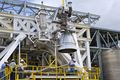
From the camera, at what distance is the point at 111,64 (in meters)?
26.6

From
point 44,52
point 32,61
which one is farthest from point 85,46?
point 32,61

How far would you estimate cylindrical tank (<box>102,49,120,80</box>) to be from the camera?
2589 centimetres

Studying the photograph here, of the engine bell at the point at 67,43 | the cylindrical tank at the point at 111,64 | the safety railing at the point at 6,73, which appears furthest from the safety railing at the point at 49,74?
the cylindrical tank at the point at 111,64

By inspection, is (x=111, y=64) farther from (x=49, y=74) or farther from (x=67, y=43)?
(x=67, y=43)

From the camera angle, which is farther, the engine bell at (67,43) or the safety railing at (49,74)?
the safety railing at (49,74)

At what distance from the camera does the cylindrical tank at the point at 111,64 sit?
25889 millimetres

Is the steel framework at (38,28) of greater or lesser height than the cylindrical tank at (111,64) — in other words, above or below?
above

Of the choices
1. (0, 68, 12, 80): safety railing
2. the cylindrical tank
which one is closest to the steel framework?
the cylindrical tank

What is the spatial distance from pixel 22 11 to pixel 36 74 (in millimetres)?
A: 9631

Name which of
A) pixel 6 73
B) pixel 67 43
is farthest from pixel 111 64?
pixel 6 73

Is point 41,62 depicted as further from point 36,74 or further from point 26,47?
point 36,74

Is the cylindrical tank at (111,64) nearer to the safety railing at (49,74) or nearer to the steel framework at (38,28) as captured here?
the steel framework at (38,28)

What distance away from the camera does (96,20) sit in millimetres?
26828

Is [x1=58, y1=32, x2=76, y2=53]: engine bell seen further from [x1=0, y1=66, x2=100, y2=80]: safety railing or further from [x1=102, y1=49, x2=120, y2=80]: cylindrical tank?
[x1=102, y1=49, x2=120, y2=80]: cylindrical tank
